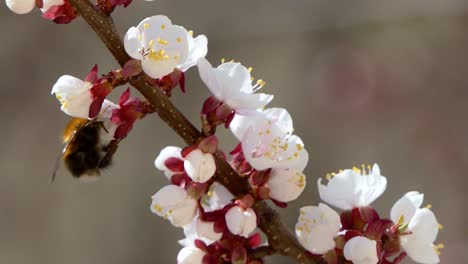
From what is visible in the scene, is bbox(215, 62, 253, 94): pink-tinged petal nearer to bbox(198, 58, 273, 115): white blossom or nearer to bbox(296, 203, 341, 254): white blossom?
bbox(198, 58, 273, 115): white blossom

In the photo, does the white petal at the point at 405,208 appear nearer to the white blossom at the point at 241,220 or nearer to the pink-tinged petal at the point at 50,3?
the white blossom at the point at 241,220

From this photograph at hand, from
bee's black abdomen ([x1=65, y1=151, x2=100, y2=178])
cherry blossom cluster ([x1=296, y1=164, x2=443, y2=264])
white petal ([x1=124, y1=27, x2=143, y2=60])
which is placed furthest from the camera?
bee's black abdomen ([x1=65, y1=151, x2=100, y2=178])

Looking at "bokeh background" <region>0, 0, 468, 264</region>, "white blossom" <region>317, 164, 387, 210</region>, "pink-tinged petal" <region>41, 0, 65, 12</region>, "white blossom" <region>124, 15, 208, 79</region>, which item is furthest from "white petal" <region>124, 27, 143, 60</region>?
"bokeh background" <region>0, 0, 468, 264</region>

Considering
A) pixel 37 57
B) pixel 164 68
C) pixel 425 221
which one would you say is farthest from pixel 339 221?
pixel 37 57

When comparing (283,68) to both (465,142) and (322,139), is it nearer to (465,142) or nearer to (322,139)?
(322,139)

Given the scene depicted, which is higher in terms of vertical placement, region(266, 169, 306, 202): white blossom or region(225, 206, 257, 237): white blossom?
region(225, 206, 257, 237): white blossom

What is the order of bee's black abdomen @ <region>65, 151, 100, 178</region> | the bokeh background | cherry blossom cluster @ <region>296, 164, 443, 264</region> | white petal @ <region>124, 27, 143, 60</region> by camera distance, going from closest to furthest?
white petal @ <region>124, 27, 143, 60</region> < cherry blossom cluster @ <region>296, 164, 443, 264</region> < bee's black abdomen @ <region>65, 151, 100, 178</region> < the bokeh background
